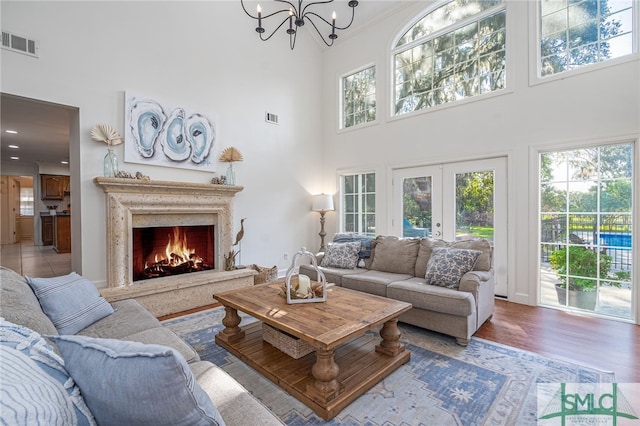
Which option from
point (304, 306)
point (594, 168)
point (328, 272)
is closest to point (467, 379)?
point (304, 306)

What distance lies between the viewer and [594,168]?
11.0ft

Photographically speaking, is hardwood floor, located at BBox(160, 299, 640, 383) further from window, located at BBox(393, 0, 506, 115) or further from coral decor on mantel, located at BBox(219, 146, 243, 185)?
window, located at BBox(393, 0, 506, 115)

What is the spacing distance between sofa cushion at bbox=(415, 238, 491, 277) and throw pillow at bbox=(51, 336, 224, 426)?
9.79ft

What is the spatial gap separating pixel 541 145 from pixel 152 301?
4.95 meters

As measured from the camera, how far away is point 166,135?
390cm

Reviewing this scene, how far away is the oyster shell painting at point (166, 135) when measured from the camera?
11.9 ft

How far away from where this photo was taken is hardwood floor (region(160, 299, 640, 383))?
2309 millimetres

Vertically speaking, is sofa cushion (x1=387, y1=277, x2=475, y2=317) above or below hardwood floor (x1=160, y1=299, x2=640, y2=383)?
above

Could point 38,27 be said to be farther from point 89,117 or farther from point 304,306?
point 304,306

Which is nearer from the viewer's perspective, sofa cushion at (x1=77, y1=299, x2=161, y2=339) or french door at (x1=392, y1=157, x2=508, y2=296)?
sofa cushion at (x1=77, y1=299, x2=161, y2=339)

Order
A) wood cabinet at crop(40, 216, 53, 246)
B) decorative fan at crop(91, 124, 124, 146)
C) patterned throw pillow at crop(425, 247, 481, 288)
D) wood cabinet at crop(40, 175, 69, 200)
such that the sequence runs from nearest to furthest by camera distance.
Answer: patterned throw pillow at crop(425, 247, 481, 288)
decorative fan at crop(91, 124, 124, 146)
wood cabinet at crop(40, 175, 69, 200)
wood cabinet at crop(40, 216, 53, 246)

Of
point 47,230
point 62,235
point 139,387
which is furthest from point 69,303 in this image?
point 47,230

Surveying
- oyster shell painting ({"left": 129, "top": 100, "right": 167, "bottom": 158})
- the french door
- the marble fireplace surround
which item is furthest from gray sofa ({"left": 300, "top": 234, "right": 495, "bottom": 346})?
oyster shell painting ({"left": 129, "top": 100, "right": 167, "bottom": 158})

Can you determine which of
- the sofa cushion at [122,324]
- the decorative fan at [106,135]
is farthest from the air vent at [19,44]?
the sofa cushion at [122,324]
